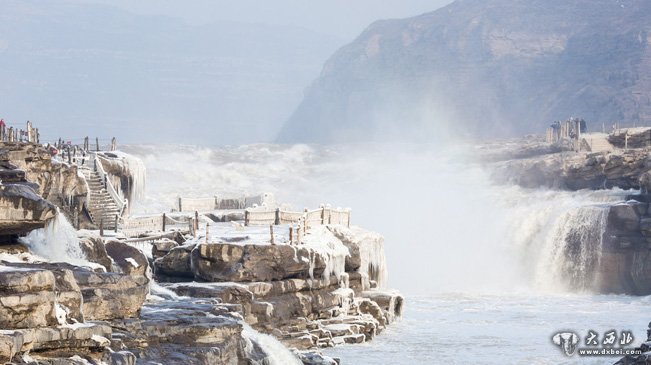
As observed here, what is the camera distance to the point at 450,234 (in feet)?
377

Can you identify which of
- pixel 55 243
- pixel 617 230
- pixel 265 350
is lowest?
pixel 265 350

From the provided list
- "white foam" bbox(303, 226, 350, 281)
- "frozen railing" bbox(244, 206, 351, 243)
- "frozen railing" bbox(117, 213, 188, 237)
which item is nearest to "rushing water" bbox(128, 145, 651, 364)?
"white foam" bbox(303, 226, 350, 281)

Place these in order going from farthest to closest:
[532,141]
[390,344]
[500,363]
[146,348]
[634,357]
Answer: [532,141], [390,344], [500,363], [634,357], [146,348]

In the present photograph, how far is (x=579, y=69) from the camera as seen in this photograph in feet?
651

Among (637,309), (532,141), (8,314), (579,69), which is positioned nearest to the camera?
(8,314)

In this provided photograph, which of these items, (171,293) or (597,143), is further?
(597,143)

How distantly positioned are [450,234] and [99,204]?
163ft

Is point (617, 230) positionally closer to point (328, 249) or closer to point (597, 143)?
point (597, 143)

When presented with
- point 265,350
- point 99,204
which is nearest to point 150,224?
point 99,204

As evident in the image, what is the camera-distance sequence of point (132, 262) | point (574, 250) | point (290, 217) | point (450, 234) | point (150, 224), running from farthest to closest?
point (450, 234) < point (574, 250) < point (290, 217) < point (150, 224) < point (132, 262)

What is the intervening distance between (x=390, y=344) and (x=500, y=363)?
5761mm

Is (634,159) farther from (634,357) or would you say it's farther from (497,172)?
(634,357)

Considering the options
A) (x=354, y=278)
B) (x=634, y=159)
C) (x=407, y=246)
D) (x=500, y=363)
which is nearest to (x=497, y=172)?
(x=407, y=246)

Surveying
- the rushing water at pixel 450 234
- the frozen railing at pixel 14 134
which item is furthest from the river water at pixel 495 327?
the frozen railing at pixel 14 134
